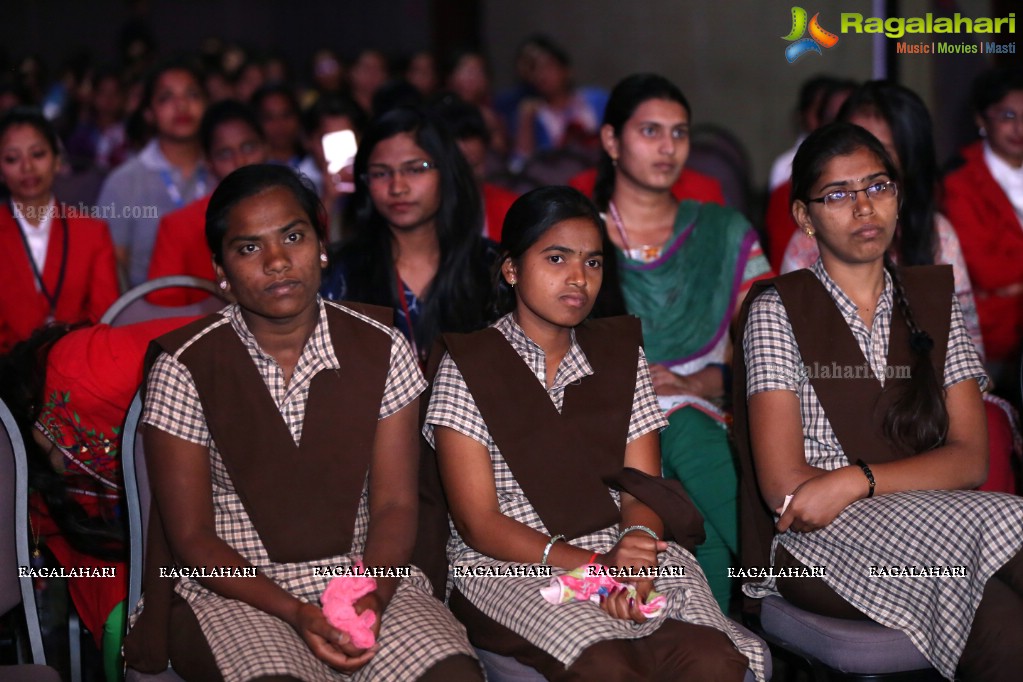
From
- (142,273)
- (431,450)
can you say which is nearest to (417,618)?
(431,450)

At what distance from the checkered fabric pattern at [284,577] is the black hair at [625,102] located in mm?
1273

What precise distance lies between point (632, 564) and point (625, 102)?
1648 mm

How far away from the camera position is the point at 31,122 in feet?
12.4

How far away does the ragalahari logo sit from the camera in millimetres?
5073

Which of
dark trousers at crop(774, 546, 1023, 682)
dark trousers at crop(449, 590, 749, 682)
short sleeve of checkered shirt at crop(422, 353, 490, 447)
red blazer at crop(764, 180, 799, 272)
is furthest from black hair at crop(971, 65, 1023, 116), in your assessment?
dark trousers at crop(449, 590, 749, 682)

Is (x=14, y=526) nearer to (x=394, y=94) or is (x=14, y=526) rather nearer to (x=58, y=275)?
(x=58, y=275)

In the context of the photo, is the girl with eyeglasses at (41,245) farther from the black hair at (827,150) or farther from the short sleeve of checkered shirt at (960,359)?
the short sleeve of checkered shirt at (960,359)

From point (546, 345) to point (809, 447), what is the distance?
57 centimetres

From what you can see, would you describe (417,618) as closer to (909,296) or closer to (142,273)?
(909,296)

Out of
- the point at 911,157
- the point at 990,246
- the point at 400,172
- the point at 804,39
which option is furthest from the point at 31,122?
the point at 804,39

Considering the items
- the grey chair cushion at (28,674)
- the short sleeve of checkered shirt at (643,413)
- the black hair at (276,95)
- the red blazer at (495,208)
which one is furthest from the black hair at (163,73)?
the grey chair cushion at (28,674)

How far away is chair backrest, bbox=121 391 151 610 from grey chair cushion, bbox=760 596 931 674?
1.23 meters

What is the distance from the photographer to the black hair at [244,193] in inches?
87.3

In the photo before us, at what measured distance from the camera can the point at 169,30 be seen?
488 inches
